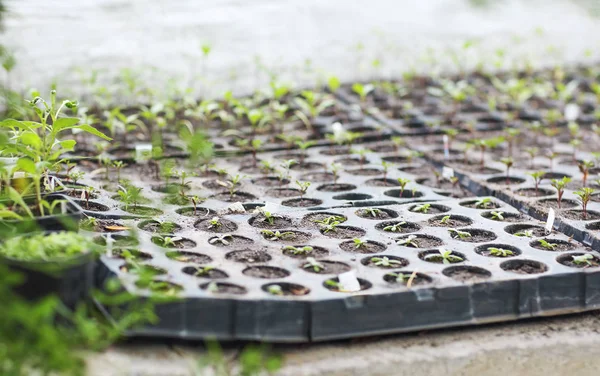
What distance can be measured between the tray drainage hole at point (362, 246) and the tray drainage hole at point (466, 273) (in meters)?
0.30

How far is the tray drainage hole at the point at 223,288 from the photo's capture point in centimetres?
255

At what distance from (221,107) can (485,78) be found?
2.27 m

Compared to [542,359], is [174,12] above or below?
above

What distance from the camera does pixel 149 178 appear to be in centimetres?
399

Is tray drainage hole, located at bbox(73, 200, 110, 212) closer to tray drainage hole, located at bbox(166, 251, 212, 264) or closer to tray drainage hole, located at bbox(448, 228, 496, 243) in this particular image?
tray drainage hole, located at bbox(166, 251, 212, 264)

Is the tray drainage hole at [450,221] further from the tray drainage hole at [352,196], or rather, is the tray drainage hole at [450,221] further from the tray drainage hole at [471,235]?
the tray drainage hole at [352,196]

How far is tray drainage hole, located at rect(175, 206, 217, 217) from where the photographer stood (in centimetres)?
344

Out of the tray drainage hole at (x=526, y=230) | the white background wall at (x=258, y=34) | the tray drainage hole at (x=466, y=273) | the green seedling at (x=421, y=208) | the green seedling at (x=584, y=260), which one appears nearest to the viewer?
the tray drainage hole at (x=466, y=273)

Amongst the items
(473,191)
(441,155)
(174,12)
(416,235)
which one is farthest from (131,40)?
(416,235)

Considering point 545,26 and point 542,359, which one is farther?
point 545,26

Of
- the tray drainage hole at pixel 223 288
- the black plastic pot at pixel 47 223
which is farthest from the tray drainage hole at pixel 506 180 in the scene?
the black plastic pot at pixel 47 223

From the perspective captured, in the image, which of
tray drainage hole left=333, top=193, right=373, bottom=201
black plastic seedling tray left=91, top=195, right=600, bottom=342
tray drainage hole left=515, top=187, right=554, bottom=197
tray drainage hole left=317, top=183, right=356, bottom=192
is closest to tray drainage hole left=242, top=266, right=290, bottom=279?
black plastic seedling tray left=91, top=195, right=600, bottom=342

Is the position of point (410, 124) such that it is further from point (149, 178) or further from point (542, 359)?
point (542, 359)

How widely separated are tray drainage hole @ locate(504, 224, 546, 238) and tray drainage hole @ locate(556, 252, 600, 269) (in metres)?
0.23
